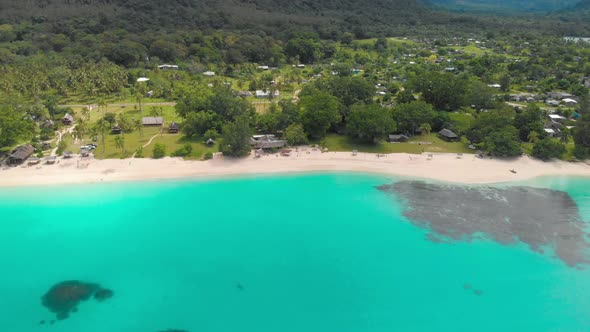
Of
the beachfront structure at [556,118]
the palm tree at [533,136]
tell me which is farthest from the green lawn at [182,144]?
the beachfront structure at [556,118]

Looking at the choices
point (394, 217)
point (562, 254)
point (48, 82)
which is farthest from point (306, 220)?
point (48, 82)

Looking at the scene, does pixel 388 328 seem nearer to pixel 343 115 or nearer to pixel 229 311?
pixel 229 311

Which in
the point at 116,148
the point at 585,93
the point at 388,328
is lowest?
the point at 388,328

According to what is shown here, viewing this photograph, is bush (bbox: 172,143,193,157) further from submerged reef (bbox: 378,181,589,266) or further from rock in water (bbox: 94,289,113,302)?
submerged reef (bbox: 378,181,589,266)

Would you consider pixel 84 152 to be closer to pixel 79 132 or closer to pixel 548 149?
pixel 79 132

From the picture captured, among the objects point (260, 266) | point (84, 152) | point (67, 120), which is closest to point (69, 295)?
point (260, 266)
